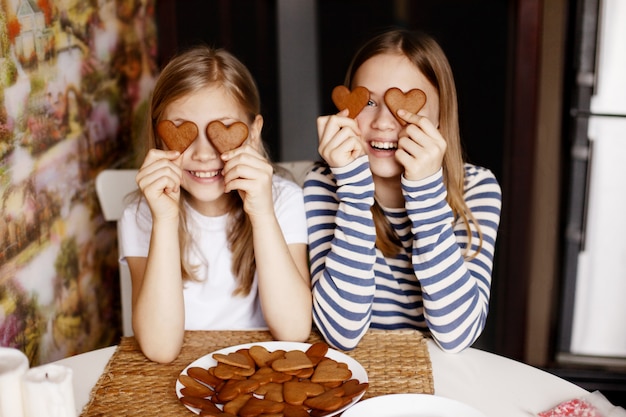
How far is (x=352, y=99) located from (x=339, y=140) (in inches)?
4.7

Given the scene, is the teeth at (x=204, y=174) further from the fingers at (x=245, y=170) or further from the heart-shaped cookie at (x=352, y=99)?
the heart-shaped cookie at (x=352, y=99)

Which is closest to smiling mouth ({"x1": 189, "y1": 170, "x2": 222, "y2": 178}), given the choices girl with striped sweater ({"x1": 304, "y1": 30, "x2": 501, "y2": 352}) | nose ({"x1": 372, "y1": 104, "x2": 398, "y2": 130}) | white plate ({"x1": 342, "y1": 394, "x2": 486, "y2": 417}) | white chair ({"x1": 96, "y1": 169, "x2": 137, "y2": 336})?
girl with striped sweater ({"x1": 304, "y1": 30, "x2": 501, "y2": 352})

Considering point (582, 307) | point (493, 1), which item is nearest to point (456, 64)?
point (493, 1)

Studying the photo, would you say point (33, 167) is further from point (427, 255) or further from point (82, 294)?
point (427, 255)

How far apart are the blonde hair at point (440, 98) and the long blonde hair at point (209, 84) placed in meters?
0.27

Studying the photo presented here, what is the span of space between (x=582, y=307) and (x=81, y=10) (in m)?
1.92

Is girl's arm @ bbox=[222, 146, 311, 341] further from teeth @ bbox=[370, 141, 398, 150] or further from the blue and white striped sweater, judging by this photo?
teeth @ bbox=[370, 141, 398, 150]

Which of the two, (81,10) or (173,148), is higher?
(81,10)

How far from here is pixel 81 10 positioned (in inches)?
78.6

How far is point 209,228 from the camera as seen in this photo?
1.67 metres

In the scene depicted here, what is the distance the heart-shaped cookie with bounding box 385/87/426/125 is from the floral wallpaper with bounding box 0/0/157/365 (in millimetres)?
773

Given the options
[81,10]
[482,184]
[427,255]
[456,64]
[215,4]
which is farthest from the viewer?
[456,64]

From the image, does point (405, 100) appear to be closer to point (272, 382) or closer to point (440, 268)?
point (440, 268)

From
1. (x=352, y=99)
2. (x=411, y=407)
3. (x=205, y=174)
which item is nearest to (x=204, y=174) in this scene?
(x=205, y=174)
